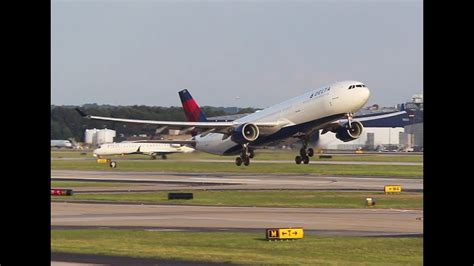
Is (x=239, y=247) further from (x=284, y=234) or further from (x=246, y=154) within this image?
(x=246, y=154)

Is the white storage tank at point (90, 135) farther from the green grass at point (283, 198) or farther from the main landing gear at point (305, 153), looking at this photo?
the green grass at point (283, 198)

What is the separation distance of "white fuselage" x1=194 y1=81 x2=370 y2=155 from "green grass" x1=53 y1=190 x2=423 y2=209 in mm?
20094

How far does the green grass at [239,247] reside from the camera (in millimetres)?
21812

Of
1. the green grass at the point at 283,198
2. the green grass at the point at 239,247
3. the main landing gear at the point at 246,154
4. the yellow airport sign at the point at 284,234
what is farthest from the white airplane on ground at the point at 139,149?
the yellow airport sign at the point at 284,234

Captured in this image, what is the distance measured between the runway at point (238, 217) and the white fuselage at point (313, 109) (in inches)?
1324

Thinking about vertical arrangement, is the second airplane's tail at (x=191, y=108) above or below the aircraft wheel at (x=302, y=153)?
above

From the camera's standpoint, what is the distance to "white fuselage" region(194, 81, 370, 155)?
243 ft

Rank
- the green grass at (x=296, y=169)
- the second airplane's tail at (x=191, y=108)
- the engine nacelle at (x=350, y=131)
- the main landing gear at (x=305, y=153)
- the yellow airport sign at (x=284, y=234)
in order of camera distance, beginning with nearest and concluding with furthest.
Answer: the yellow airport sign at (x=284, y=234)
the engine nacelle at (x=350, y=131)
the main landing gear at (x=305, y=153)
the green grass at (x=296, y=169)
the second airplane's tail at (x=191, y=108)

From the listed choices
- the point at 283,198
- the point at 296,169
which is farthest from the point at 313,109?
the point at 283,198

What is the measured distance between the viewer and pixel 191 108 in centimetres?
10569

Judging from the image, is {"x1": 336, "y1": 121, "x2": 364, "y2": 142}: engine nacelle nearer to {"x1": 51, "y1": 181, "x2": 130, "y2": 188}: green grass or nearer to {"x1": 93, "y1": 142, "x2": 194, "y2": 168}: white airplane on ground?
{"x1": 51, "y1": 181, "x2": 130, "y2": 188}: green grass
